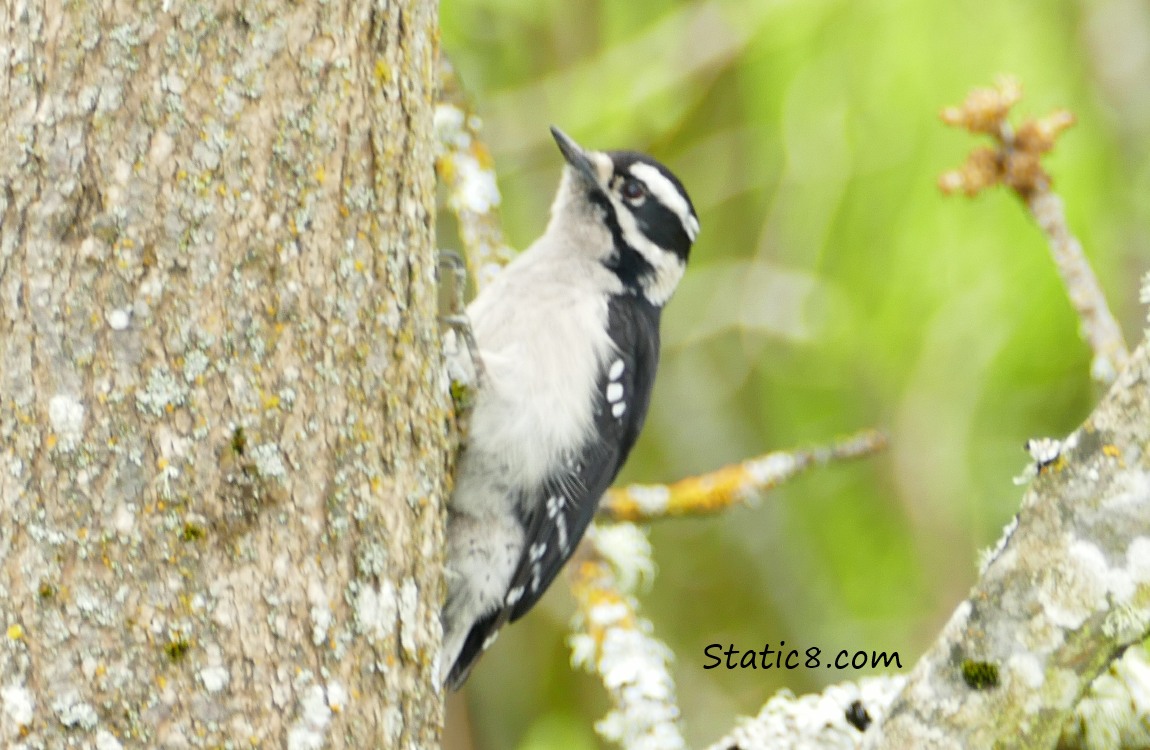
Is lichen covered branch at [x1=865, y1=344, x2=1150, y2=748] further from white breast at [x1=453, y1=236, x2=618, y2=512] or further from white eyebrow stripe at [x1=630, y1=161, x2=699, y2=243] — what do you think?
white eyebrow stripe at [x1=630, y1=161, x2=699, y2=243]

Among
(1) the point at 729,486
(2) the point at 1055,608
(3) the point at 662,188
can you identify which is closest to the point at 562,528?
(1) the point at 729,486

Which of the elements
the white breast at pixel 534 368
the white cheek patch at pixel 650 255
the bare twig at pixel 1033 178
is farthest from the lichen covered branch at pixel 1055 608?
the white cheek patch at pixel 650 255

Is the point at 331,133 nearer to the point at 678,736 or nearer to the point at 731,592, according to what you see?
the point at 678,736

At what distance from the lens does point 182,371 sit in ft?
5.81

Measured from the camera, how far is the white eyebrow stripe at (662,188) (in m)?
3.28

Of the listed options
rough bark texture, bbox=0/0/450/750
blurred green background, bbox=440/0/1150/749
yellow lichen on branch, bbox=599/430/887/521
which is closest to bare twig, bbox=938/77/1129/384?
yellow lichen on branch, bbox=599/430/887/521

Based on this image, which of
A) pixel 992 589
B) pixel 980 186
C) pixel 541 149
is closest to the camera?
pixel 992 589

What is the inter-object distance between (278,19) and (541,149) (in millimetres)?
3108

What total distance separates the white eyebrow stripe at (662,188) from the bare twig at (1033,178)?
0.77 meters

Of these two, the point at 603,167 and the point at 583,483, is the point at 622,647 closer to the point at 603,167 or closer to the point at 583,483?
the point at 583,483

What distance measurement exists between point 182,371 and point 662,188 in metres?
1.75

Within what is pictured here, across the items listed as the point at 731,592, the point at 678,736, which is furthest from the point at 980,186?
the point at 731,592

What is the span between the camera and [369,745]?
6.19ft

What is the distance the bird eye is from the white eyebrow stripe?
2 cm
